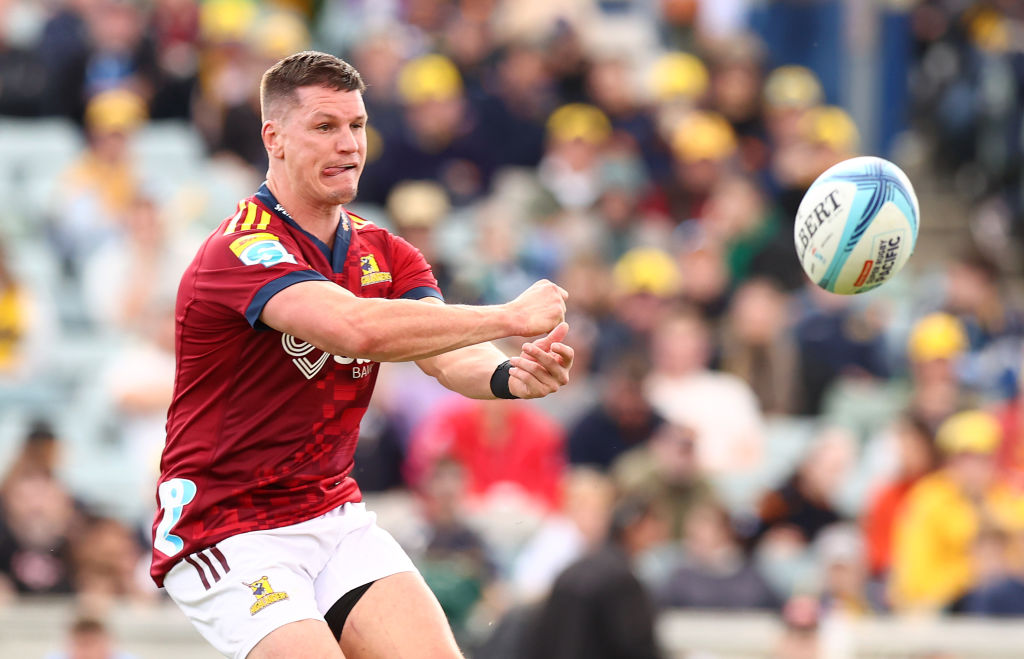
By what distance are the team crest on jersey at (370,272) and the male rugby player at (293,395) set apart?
0.02m

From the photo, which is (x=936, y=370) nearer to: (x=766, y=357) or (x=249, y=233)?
(x=766, y=357)

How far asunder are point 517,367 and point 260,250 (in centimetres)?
97

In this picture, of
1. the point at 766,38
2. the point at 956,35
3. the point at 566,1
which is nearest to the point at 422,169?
the point at 566,1

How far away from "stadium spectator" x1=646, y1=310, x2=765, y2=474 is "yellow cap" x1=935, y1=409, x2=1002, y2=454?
136cm

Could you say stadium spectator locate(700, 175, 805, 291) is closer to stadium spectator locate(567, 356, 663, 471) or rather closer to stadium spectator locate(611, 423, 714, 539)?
stadium spectator locate(567, 356, 663, 471)

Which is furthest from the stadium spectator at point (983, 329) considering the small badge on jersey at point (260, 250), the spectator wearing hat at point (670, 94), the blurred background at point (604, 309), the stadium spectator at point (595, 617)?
the small badge on jersey at point (260, 250)

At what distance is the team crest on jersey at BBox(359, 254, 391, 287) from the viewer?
5812 millimetres

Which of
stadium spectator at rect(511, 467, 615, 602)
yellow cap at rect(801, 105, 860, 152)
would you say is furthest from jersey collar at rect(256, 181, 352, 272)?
yellow cap at rect(801, 105, 860, 152)

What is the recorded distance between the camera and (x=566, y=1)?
53.7 ft

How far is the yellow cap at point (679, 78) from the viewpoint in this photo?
15234 millimetres

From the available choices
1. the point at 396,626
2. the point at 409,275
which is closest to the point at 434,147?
the point at 409,275

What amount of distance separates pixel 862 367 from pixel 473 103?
4378mm

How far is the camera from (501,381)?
5.75 metres

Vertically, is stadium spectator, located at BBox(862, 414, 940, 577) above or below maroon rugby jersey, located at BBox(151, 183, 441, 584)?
above
